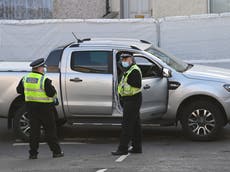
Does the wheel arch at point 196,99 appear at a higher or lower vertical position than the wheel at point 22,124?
higher

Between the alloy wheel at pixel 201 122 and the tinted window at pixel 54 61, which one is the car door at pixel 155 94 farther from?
the tinted window at pixel 54 61

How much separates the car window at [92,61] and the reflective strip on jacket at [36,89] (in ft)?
5.08

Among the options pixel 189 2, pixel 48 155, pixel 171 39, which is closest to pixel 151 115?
pixel 48 155

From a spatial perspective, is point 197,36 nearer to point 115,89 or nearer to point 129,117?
point 115,89

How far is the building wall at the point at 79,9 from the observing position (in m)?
18.7

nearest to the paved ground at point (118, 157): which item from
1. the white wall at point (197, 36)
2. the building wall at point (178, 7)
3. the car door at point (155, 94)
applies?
the car door at point (155, 94)

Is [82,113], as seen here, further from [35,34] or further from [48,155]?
[35,34]

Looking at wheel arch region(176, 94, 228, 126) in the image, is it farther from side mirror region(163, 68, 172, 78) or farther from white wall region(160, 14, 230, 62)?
white wall region(160, 14, 230, 62)

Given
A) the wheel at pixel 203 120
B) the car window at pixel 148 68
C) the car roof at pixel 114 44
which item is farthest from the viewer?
the car roof at pixel 114 44

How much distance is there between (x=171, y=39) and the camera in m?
14.8

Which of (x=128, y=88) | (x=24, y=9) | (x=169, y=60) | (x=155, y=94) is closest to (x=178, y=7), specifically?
(x=24, y=9)

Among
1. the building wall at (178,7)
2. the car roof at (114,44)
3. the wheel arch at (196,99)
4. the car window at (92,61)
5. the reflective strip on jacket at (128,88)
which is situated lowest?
the wheel arch at (196,99)

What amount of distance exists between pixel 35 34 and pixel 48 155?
637cm

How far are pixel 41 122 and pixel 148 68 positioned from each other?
2.25 m
